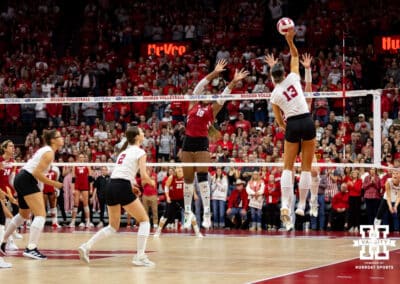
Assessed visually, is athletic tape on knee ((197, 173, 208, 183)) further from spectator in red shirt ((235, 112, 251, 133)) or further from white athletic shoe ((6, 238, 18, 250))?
spectator in red shirt ((235, 112, 251, 133))

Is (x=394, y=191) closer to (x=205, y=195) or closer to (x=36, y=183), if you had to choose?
(x=205, y=195)

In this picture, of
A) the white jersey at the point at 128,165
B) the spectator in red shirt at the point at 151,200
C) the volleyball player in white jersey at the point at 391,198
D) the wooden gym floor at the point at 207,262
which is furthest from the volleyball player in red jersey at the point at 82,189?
the white jersey at the point at 128,165

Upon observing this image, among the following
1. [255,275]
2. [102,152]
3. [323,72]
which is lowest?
[255,275]

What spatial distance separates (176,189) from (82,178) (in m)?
3.79

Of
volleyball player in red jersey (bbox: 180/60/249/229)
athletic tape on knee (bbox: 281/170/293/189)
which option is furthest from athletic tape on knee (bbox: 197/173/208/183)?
athletic tape on knee (bbox: 281/170/293/189)

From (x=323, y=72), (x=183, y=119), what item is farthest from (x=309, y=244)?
(x=323, y=72)

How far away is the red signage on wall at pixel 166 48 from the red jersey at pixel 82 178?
7474 mm

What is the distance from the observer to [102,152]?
2308cm

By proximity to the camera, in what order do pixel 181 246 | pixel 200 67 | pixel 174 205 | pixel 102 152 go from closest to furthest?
pixel 181 246, pixel 174 205, pixel 102 152, pixel 200 67

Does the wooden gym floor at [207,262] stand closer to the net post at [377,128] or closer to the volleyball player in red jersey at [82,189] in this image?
the net post at [377,128]

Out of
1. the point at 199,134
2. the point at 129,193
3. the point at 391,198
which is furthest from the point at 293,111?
the point at 391,198

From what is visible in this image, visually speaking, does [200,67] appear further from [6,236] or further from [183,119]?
[6,236]

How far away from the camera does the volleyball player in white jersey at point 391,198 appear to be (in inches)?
782

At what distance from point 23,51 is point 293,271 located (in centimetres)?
2208
